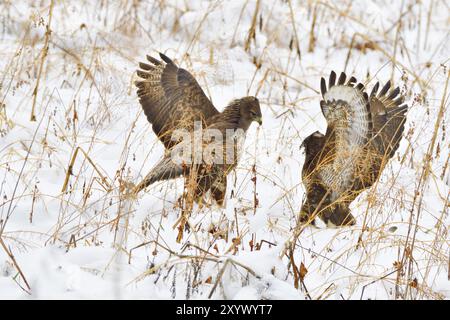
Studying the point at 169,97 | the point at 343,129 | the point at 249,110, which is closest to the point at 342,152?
the point at 343,129

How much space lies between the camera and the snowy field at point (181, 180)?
3203mm

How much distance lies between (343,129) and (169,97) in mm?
1278

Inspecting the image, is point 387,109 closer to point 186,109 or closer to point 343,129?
point 343,129

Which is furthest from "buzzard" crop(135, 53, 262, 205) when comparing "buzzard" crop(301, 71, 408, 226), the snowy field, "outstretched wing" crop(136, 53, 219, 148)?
"buzzard" crop(301, 71, 408, 226)

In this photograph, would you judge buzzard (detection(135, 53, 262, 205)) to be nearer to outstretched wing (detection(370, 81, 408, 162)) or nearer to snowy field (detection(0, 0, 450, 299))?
snowy field (detection(0, 0, 450, 299))

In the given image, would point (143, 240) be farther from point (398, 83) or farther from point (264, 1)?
point (264, 1)

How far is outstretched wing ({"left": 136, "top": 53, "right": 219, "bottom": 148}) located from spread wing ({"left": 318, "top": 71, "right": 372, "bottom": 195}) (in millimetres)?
899

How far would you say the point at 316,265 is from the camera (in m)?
3.68

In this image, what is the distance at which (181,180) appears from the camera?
4.86 metres

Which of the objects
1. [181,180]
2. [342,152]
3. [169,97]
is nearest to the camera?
[342,152]

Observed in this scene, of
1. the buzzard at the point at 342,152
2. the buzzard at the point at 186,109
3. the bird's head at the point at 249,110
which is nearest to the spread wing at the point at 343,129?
the buzzard at the point at 342,152

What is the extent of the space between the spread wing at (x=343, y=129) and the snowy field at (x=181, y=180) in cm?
23
